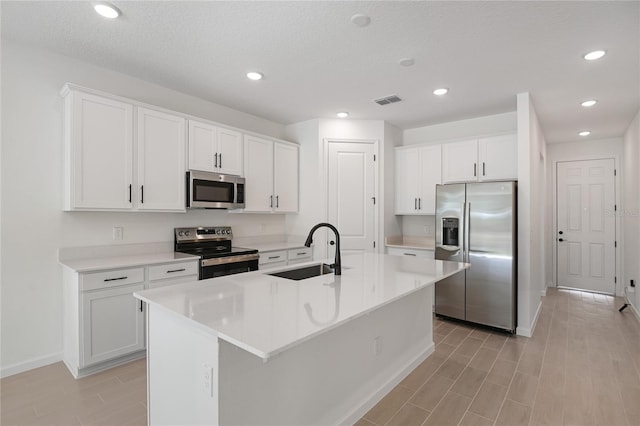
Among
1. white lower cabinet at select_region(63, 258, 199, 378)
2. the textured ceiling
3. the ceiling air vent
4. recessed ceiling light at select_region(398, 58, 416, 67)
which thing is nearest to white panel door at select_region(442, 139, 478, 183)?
the textured ceiling

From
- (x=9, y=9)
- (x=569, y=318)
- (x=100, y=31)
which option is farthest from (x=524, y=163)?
(x=9, y=9)

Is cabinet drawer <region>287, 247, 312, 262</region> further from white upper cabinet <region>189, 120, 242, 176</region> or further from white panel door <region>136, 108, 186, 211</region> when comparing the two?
white panel door <region>136, 108, 186, 211</region>

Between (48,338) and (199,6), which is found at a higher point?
(199,6)

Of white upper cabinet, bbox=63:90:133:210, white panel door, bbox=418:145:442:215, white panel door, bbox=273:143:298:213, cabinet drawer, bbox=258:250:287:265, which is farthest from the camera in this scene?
white panel door, bbox=418:145:442:215

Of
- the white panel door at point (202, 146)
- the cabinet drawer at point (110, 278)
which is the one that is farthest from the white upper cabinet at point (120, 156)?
the cabinet drawer at point (110, 278)

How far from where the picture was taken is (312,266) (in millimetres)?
2545

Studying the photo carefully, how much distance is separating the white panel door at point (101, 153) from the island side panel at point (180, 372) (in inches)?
62.2

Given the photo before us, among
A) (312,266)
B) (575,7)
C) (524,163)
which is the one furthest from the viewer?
(524,163)

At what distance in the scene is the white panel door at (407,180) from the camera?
4.71m

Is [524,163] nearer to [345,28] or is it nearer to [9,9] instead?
[345,28]

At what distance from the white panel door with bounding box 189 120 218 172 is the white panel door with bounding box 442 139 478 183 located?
3.01m

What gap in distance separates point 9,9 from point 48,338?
252 centimetres

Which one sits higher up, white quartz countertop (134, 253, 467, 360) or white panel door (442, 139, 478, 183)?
white panel door (442, 139, 478, 183)

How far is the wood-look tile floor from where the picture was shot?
6.89 ft
